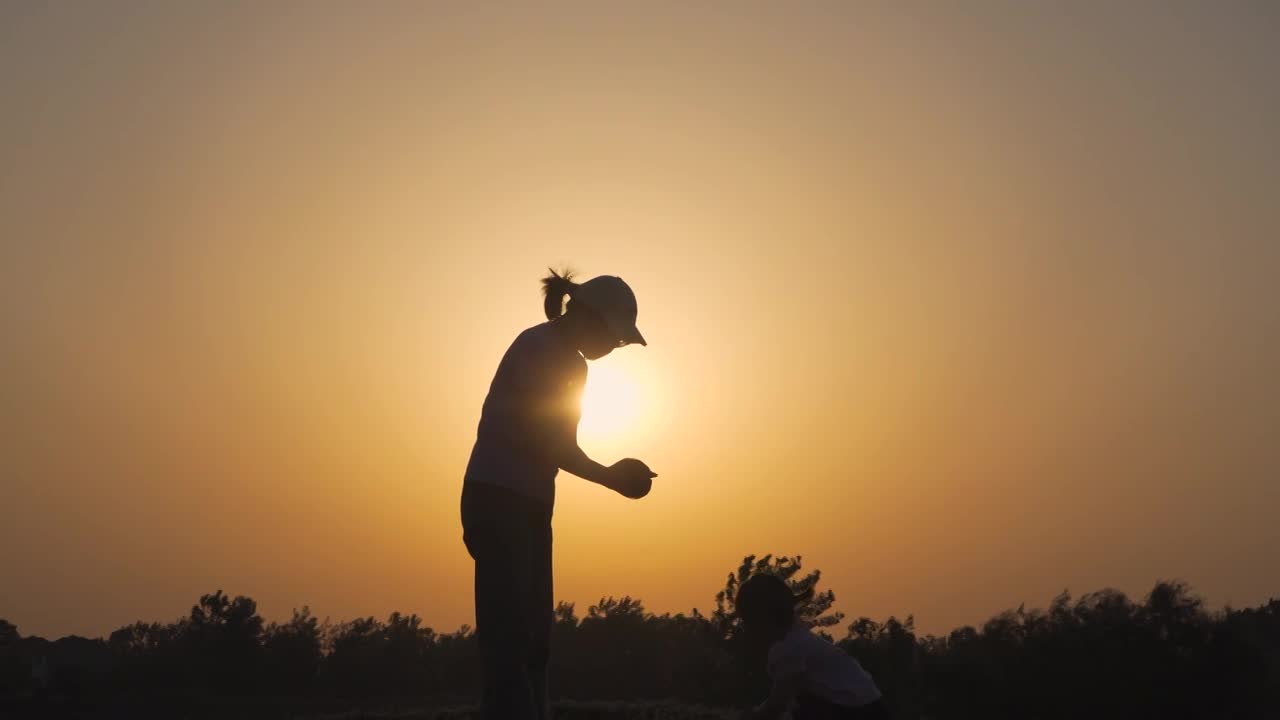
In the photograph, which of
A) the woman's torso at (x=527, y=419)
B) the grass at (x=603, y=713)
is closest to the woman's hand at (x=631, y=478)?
the woman's torso at (x=527, y=419)

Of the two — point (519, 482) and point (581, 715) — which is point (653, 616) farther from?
point (519, 482)

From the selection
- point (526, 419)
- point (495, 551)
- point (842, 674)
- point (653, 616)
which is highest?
point (653, 616)

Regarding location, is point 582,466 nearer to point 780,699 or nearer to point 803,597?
point 780,699

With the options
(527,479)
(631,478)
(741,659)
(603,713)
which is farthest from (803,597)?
(741,659)

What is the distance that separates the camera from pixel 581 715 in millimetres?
13172

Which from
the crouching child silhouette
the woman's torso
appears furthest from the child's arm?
the woman's torso

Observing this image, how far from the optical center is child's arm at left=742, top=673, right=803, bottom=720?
7555mm

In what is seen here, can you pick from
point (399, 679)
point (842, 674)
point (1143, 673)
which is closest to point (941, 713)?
point (1143, 673)

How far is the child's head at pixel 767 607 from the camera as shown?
791 cm

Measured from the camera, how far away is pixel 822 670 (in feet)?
24.9

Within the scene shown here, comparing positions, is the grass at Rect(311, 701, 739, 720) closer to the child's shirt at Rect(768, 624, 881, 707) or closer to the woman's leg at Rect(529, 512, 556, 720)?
the child's shirt at Rect(768, 624, 881, 707)

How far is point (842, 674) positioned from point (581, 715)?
6.28 m

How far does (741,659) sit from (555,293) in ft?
143

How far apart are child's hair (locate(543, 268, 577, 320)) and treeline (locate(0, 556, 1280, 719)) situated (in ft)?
88.4
